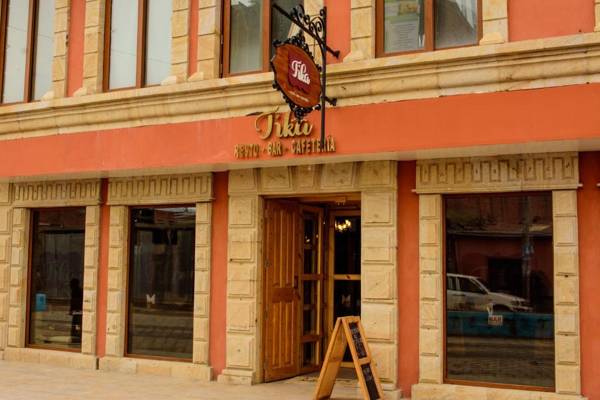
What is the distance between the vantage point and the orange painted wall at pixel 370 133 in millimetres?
7871

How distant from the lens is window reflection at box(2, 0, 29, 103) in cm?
1273

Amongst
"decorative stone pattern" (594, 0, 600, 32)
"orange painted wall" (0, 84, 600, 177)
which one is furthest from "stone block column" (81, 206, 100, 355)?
"decorative stone pattern" (594, 0, 600, 32)

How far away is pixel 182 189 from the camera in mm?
10914

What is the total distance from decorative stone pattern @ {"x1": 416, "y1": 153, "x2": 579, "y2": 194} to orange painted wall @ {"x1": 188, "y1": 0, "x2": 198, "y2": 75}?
3760 millimetres

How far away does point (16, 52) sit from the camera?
1283 centimetres

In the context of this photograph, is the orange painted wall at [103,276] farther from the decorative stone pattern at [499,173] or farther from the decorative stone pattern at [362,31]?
the decorative stone pattern at [499,173]

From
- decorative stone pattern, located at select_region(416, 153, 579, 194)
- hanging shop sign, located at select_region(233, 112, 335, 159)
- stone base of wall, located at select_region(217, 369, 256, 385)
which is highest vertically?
hanging shop sign, located at select_region(233, 112, 335, 159)

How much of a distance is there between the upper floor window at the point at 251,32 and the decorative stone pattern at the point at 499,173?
284 cm

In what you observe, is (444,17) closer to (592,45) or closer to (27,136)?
(592,45)

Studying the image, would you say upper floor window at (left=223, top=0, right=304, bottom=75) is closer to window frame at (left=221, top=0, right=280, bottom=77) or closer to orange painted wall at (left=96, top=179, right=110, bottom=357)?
window frame at (left=221, top=0, right=280, bottom=77)

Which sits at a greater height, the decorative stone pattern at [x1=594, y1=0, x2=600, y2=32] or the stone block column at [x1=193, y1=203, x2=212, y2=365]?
the decorative stone pattern at [x1=594, y1=0, x2=600, y2=32]

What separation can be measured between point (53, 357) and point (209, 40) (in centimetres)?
555

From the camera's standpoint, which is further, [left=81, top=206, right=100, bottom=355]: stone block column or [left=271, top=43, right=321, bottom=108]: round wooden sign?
[left=81, top=206, right=100, bottom=355]: stone block column

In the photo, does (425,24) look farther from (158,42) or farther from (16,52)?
(16,52)
